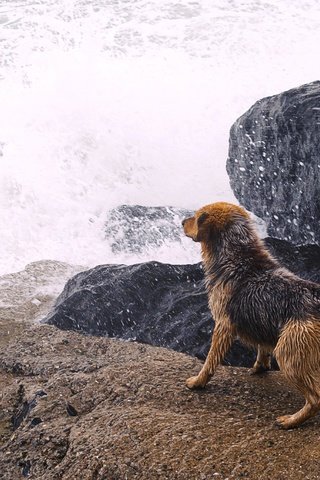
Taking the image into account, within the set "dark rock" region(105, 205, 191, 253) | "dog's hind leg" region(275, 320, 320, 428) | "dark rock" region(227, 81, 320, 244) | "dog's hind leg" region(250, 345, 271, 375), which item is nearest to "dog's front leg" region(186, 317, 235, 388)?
"dog's hind leg" region(250, 345, 271, 375)

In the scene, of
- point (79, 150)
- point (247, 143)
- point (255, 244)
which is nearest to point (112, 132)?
point (79, 150)

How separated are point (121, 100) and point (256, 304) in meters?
12.5

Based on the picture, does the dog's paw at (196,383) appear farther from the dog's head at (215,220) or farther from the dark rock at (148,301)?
the dark rock at (148,301)

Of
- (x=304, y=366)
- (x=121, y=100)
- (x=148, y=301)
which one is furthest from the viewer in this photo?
(x=121, y=100)

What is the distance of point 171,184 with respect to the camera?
44.0 feet

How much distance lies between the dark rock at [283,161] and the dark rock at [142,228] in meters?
1.64

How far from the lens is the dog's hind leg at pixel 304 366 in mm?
4086

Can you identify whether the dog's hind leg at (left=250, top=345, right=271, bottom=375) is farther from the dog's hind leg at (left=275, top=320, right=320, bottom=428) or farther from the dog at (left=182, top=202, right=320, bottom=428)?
the dog's hind leg at (left=275, top=320, right=320, bottom=428)

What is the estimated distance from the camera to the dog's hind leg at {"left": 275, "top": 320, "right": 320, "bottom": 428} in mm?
4086

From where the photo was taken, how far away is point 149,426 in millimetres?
4258

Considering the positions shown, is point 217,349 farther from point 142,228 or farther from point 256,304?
point 142,228

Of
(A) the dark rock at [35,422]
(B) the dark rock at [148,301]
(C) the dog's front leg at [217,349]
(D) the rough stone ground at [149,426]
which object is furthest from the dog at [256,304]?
(B) the dark rock at [148,301]

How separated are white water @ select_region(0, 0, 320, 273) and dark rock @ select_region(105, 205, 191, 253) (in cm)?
21

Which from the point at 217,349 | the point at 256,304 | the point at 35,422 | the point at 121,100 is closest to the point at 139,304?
the point at 35,422
